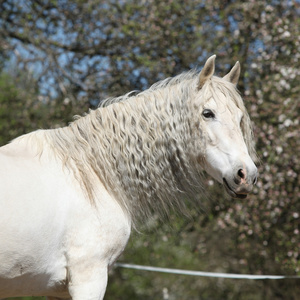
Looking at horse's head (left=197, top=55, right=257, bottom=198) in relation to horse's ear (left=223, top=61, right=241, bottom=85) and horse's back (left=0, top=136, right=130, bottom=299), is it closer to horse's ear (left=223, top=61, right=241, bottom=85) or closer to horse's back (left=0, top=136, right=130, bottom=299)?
horse's ear (left=223, top=61, right=241, bottom=85)

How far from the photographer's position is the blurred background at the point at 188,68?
5438 millimetres

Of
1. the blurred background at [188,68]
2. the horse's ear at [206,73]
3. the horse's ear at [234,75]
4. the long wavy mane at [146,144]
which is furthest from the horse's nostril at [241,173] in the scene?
the blurred background at [188,68]

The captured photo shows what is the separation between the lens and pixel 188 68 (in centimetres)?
621

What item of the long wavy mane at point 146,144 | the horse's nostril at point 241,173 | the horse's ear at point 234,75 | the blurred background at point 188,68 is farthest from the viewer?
the blurred background at point 188,68

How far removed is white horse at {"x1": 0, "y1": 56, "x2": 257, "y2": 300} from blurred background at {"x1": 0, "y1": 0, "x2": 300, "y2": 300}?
2.72 metres

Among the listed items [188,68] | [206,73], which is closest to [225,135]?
[206,73]

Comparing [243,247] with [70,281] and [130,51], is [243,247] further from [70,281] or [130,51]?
[70,281]

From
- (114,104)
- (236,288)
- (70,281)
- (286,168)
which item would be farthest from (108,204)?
(236,288)

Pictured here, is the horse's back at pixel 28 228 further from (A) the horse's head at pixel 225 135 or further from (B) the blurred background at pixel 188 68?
(B) the blurred background at pixel 188 68

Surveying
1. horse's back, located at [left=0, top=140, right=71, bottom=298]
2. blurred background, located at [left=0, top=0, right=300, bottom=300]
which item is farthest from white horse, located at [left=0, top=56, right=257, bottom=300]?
blurred background, located at [left=0, top=0, right=300, bottom=300]

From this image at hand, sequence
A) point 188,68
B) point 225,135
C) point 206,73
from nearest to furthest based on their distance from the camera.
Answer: point 225,135
point 206,73
point 188,68

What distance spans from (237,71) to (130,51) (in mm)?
3450

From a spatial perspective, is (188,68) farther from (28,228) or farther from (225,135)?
(28,228)

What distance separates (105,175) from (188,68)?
3.90 metres
